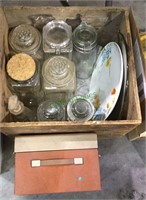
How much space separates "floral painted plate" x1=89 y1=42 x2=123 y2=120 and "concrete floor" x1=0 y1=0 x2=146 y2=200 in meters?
0.28

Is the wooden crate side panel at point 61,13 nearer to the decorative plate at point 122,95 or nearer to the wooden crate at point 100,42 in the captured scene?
the wooden crate at point 100,42

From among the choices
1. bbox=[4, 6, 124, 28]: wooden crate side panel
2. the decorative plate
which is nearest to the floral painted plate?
the decorative plate

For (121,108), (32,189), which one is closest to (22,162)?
(32,189)

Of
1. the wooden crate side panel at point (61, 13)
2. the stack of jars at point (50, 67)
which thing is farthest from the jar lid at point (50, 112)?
the wooden crate side panel at point (61, 13)

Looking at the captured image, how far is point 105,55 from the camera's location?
3.46 feet

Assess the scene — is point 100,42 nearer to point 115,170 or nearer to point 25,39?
point 25,39

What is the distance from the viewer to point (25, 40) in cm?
100

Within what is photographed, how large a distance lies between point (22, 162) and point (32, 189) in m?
0.10

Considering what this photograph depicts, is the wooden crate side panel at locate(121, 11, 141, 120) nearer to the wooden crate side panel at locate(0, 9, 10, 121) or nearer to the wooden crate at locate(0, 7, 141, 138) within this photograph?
the wooden crate at locate(0, 7, 141, 138)

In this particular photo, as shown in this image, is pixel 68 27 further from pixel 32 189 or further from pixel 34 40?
pixel 32 189

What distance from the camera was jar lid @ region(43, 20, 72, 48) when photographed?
101 cm

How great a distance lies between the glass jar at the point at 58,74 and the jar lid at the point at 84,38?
81 mm

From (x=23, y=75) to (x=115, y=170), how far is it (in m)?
0.60

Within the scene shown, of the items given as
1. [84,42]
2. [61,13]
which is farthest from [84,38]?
[61,13]
